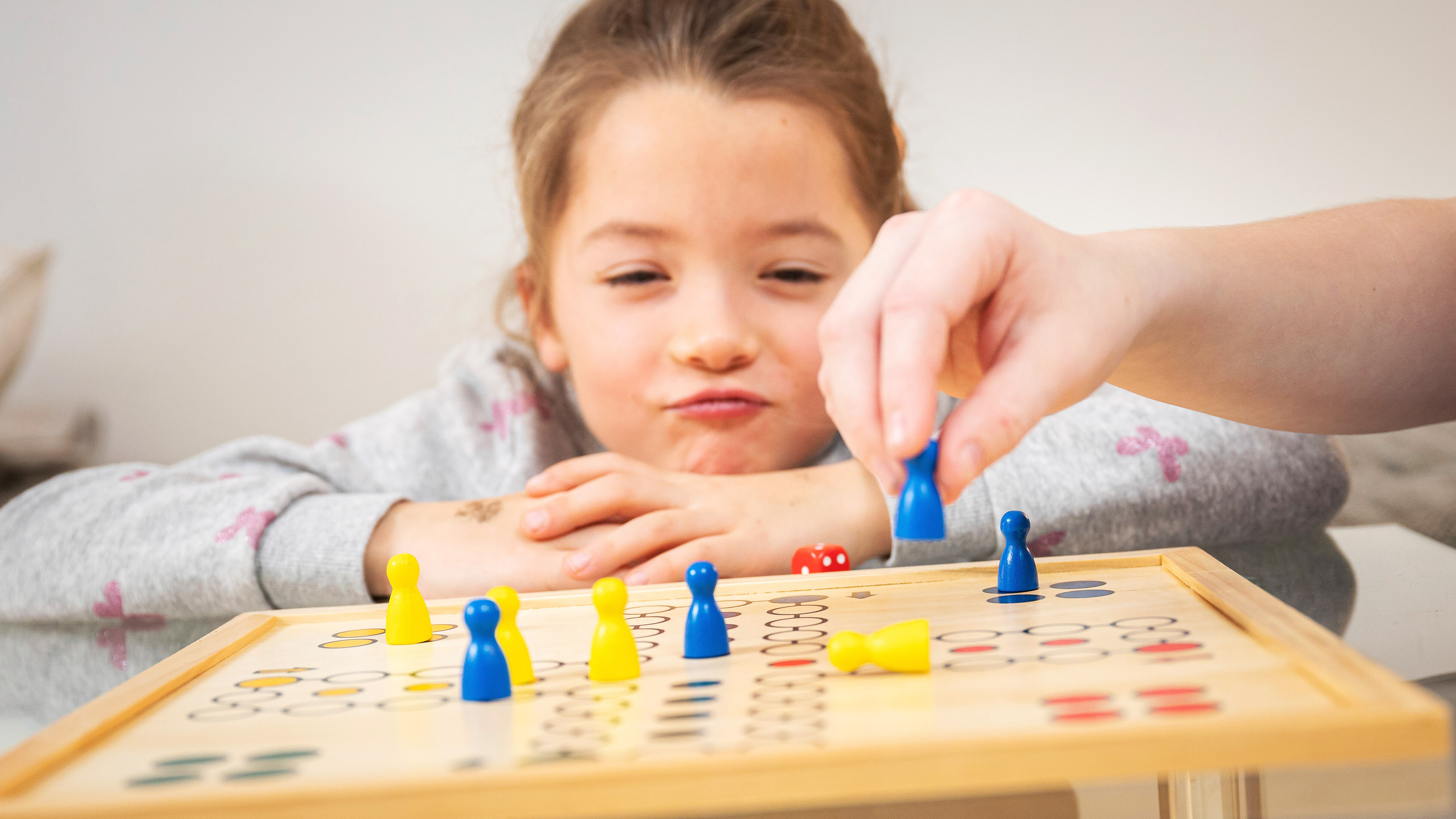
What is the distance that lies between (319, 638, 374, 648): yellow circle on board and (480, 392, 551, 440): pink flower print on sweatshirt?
692 millimetres

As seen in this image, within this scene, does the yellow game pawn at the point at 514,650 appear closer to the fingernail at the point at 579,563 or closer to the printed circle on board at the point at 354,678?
the printed circle on board at the point at 354,678

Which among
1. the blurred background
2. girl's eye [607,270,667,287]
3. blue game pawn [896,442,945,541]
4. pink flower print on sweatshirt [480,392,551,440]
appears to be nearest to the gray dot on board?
blue game pawn [896,442,945,541]

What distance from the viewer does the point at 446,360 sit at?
1360 millimetres

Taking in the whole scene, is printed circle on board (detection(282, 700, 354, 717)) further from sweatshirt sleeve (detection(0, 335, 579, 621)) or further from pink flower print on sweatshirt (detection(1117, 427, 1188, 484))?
pink flower print on sweatshirt (detection(1117, 427, 1188, 484))

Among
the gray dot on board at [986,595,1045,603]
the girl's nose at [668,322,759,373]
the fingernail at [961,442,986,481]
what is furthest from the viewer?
the girl's nose at [668,322,759,373]

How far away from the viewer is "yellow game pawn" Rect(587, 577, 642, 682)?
43 centimetres

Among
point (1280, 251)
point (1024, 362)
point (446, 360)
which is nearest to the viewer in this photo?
point (1024, 362)

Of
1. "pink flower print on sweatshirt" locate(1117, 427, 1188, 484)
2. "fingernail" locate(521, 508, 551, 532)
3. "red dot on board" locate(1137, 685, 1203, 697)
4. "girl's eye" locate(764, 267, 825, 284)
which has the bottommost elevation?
"red dot on board" locate(1137, 685, 1203, 697)

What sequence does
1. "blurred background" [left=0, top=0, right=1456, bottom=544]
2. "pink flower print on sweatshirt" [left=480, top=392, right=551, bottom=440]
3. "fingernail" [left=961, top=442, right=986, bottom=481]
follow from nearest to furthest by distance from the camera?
"fingernail" [left=961, top=442, right=986, bottom=481] < "pink flower print on sweatshirt" [left=480, top=392, right=551, bottom=440] < "blurred background" [left=0, top=0, right=1456, bottom=544]

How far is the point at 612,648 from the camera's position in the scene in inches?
17.2

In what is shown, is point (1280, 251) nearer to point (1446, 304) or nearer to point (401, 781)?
point (1446, 304)

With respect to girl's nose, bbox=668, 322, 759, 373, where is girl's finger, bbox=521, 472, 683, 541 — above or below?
below

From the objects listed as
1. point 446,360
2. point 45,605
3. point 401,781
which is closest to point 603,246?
point 446,360

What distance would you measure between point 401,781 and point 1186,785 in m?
0.26
